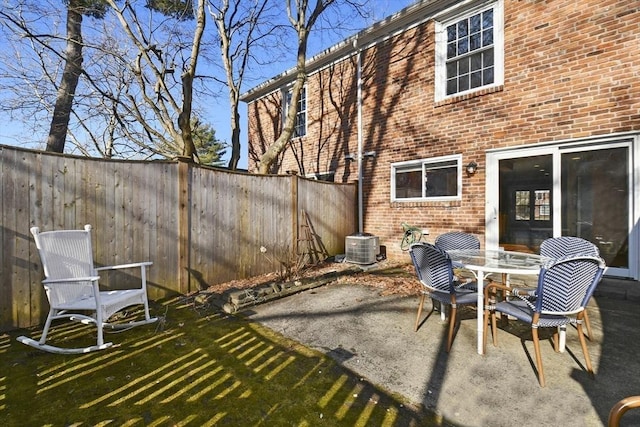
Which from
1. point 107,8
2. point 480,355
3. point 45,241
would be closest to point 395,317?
point 480,355

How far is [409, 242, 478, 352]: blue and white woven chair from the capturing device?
3033 millimetres

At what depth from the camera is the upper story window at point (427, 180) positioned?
21.9ft

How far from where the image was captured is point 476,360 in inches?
109

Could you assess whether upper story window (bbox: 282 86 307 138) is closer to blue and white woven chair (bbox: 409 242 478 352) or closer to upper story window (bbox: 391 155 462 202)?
upper story window (bbox: 391 155 462 202)

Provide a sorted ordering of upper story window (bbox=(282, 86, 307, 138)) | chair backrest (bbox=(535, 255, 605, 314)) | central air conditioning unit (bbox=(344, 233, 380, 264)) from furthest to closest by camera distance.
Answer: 1. upper story window (bbox=(282, 86, 307, 138))
2. central air conditioning unit (bbox=(344, 233, 380, 264))
3. chair backrest (bbox=(535, 255, 605, 314))

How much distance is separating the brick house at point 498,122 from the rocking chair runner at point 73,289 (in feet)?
19.5

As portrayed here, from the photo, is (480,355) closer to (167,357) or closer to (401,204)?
(167,357)

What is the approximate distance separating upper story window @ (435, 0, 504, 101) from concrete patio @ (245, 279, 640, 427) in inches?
178

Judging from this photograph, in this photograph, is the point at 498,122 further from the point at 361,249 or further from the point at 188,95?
the point at 188,95

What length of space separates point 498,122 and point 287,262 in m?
4.99

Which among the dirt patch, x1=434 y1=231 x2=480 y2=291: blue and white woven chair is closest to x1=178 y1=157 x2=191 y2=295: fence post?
the dirt patch

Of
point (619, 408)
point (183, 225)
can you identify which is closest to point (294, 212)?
point (183, 225)

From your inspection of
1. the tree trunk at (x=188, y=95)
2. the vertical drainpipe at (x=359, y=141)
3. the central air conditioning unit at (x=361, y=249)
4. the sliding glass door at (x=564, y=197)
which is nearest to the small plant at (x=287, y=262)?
the central air conditioning unit at (x=361, y=249)

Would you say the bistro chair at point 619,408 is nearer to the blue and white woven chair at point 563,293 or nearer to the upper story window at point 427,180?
the blue and white woven chair at point 563,293
